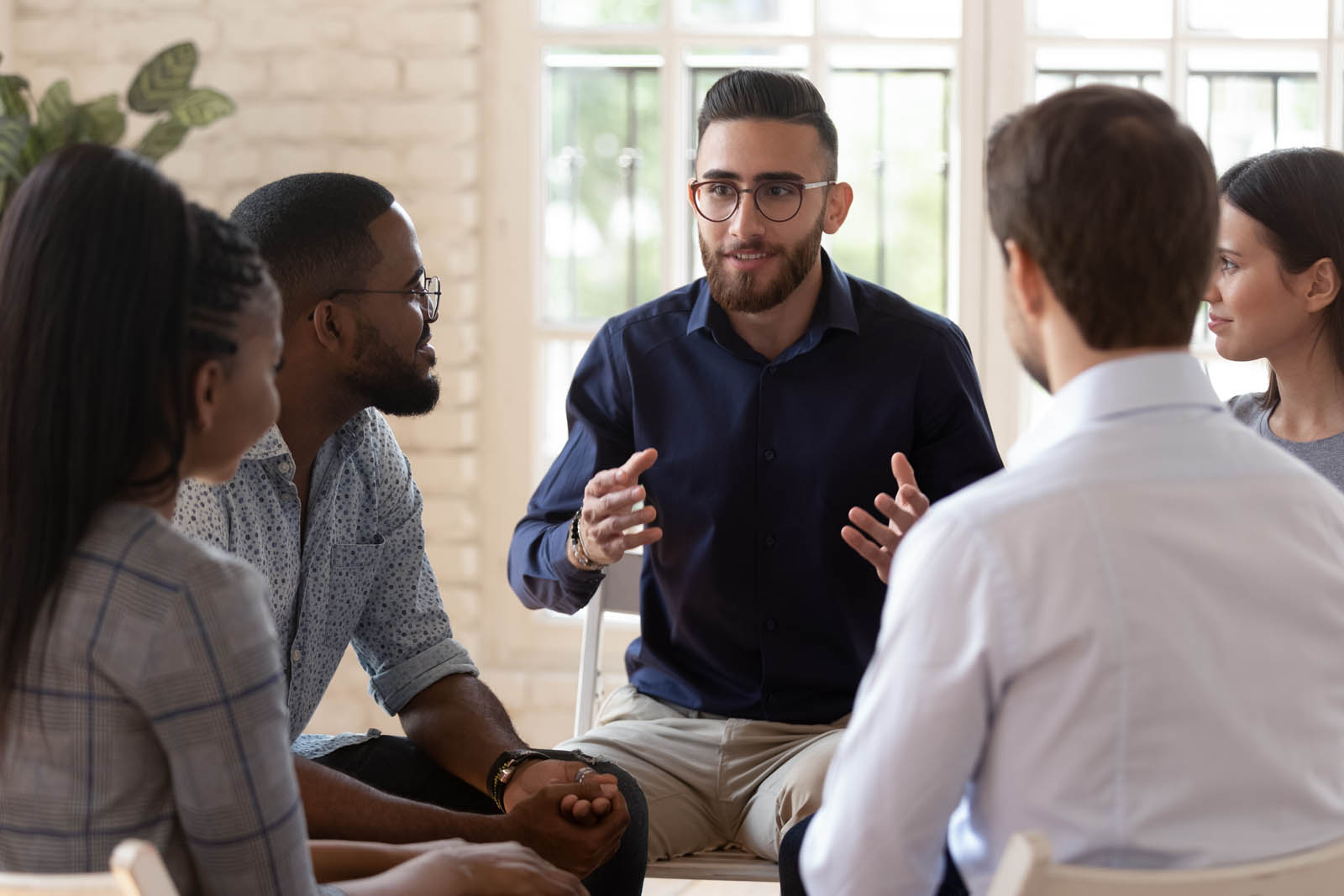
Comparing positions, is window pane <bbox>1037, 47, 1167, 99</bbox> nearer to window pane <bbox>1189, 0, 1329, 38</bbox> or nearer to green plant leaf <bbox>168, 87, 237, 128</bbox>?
window pane <bbox>1189, 0, 1329, 38</bbox>

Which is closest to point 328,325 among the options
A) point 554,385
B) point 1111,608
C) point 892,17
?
point 1111,608

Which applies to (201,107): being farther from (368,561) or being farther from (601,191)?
(368,561)

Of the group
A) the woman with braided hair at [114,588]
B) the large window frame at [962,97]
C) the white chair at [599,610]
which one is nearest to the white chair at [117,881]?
the woman with braided hair at [114,588]

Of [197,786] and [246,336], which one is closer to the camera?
[197,786]

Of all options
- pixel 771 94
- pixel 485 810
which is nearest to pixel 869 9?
pixel 771 94

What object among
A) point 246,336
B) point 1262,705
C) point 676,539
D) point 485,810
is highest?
point 246,336

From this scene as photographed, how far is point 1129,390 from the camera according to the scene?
41.8 inches

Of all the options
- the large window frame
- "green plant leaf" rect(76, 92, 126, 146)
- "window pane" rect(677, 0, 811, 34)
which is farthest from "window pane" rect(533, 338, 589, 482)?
"green plant leaf" rect(76, 92, 126, 146)

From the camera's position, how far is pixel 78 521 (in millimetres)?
1046

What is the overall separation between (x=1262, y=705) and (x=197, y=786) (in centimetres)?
81

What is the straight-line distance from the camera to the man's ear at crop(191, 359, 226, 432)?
1.10m

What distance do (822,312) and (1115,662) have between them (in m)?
1.25

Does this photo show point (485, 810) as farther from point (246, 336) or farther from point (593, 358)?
point (246, 336)

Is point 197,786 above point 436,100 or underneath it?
underneath
